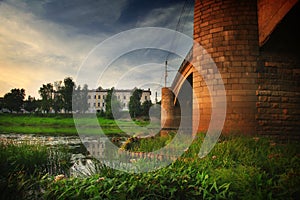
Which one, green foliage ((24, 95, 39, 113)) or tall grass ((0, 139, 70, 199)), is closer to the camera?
tall grass ((0, 139, 70, 199))

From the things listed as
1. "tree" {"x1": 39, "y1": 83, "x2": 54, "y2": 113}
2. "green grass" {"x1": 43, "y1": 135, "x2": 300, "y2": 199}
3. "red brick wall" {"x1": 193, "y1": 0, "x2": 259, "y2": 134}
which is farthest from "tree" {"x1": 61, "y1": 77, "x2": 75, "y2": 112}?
"green grass" {"x1": 43, "y1": 135, "x2": 300, "y2": 199}

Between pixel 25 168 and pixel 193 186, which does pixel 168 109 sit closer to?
pixel 25 168

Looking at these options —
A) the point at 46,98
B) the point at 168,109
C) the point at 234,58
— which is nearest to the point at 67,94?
the point at 46,98

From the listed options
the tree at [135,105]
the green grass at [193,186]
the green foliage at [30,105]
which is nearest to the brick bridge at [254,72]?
the green grass at [193,186]

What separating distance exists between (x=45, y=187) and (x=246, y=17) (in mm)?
6960

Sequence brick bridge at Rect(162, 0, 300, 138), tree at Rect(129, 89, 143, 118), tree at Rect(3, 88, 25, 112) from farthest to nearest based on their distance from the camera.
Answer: tree at Rect(3, 88, 25, 112)
tree at Rect(129, 89, 143, 118)
brick bridge at Rect(162, 0, 300, 138)

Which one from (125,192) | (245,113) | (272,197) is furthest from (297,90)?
(125,192)

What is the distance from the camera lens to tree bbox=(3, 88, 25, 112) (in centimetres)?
4728

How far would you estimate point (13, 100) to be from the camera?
1893 inches

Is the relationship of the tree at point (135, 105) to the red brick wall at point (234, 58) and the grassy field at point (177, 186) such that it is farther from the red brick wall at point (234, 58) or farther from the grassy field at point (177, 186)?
the grassy field at point (177, 186)

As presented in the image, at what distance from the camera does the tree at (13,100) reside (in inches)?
1861

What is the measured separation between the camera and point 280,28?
20.3 ft

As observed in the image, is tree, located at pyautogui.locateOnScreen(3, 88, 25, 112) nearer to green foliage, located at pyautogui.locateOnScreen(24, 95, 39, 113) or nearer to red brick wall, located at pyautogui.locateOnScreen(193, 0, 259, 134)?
green foliage, located at pyautogui.locateOnScreen(24, 95, 39, 113)

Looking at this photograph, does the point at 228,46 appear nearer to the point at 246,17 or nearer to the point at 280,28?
the point at 246,17
